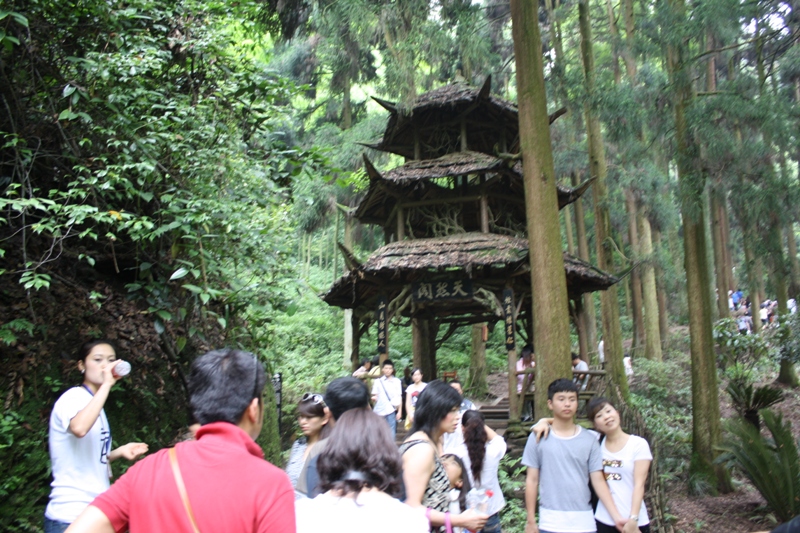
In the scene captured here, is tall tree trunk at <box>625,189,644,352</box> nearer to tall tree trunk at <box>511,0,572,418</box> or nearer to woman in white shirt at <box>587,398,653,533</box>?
tall tree trunk at <box>511,0,572,418</box>

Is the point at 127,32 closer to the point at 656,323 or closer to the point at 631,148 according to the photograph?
the point at 631,148

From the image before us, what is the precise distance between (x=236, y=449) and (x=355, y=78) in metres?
22.1

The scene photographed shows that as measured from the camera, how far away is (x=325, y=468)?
90.0 inches

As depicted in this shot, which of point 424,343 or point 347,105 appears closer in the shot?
point 424,343

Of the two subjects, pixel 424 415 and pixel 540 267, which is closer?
pixel 424 415

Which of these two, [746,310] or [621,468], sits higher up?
[746,310]

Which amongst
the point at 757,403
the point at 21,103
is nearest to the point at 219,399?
the point at 21,103

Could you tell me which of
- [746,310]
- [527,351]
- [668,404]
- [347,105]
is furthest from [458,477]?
[746,310]

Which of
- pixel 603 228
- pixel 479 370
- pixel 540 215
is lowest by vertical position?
pixel 479 370

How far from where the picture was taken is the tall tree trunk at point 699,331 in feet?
36.3

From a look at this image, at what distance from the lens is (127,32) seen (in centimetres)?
539

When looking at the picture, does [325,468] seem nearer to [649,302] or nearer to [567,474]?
[567,474]

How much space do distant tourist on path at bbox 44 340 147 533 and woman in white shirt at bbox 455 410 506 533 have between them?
7.08 feet

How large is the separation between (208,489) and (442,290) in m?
10.4
